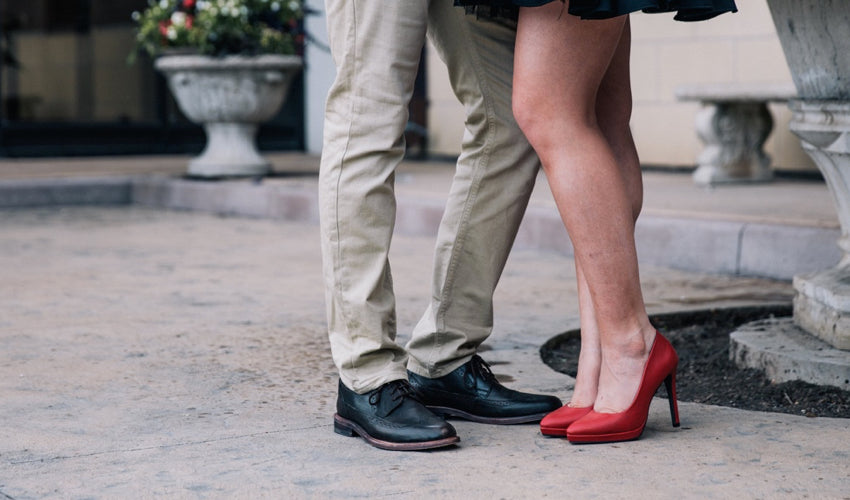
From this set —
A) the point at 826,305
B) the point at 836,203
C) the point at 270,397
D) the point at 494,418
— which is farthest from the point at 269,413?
the point at 836,203

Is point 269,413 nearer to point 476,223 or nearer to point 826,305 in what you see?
point 476,223

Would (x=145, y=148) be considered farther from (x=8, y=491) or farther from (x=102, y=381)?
(x=8, y=491)

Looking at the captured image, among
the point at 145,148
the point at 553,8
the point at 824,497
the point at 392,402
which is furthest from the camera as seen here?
the point at 145,148

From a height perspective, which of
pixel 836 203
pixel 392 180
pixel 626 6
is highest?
pixel 626 6

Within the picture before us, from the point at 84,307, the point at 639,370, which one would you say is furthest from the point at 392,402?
the point at 84,307

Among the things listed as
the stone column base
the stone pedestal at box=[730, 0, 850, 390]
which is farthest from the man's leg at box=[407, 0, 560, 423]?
the stone column base

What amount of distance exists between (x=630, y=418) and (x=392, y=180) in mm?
578

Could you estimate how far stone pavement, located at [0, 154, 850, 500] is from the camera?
1828mm

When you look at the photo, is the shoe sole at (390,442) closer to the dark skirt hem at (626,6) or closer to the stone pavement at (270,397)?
the stone pavement at (270,397)

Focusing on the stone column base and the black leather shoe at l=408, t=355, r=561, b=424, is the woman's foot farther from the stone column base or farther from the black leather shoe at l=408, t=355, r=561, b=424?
the stone column base

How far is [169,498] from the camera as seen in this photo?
1766 mm

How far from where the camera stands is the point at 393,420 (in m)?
2.04

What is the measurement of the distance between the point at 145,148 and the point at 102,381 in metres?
7.12

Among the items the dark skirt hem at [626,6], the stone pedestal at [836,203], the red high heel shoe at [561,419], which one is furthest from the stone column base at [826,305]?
the dark skirt hem at [626,6]
